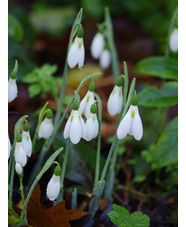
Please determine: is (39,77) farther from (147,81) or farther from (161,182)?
(147,81)

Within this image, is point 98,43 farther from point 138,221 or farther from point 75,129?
point 138,221

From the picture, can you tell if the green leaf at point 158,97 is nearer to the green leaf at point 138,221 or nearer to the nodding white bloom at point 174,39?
the nodding white bloom at point 174,39

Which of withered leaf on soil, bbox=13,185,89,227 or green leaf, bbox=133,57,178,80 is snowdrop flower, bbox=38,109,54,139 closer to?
withered leaf on soil, bbox=13,185,89,227

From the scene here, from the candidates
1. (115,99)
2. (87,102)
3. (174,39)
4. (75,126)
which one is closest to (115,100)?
(115,99)

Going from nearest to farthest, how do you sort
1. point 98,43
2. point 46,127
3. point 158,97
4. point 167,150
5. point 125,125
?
1. point 125,125
2. point 46,127
3. point 167,150
4. point 158,97
5. point 98,43

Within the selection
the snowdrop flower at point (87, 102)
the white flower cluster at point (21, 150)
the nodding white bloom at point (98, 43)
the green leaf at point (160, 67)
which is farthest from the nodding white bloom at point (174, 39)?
the white flower cluster at point (21, 150)
